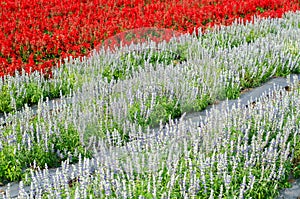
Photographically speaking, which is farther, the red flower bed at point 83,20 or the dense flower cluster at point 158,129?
the red flower bed at point 83,20

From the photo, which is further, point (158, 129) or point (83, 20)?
point (83, 20)

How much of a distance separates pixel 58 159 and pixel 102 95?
1.33 m

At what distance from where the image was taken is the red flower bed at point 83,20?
9508 millimetres

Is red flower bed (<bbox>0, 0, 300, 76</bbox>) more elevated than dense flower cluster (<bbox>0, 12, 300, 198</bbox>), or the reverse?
red flower bed (<bbox>0, 0, 300, 76</bbox>)

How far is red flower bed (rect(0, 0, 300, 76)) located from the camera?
951cm

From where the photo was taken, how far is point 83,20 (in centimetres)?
1130

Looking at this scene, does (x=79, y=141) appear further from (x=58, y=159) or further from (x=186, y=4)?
(x=186, y=4)

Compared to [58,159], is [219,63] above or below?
above

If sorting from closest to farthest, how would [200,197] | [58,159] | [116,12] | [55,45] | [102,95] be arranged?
[200,197] → [58,159] → [102,95] → [55,45] → [116,12]

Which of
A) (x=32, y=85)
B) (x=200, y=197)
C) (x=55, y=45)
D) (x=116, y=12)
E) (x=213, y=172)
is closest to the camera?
(x=200, y=197)

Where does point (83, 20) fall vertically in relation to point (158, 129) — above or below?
above

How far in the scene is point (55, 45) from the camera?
9711 millimetres

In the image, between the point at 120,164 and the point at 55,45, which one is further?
the point at 55,45

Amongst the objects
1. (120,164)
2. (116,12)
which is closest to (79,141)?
(120,164)
